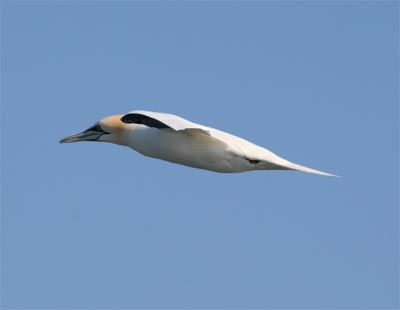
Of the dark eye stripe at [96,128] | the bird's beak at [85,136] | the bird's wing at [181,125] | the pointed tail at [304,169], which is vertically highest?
the dark eye stripe at [96,128]

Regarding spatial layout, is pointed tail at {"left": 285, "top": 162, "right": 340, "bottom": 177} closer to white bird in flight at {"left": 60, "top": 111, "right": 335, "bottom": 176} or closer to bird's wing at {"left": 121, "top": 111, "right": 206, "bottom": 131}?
white bird in flight at {"left": 60, "top": 111, "right": 335, "bottom": 176}

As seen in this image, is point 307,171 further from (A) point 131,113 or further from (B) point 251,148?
(A) point 131,113

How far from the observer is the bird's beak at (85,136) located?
21.2 m

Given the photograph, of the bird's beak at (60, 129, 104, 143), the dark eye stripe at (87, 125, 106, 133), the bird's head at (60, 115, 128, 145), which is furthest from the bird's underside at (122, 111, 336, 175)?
the bird's beak at (60, 129, 104, 143)

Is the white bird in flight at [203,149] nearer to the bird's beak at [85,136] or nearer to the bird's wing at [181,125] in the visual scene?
the bird's wing at [181,125]

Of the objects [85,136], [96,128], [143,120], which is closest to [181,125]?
[143,120]

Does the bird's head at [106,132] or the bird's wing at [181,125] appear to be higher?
the bird's head at [106,132]

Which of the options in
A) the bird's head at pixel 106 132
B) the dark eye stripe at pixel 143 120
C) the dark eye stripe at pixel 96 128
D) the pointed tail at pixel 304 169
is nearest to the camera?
the dark eye stripe at pixel 143 120

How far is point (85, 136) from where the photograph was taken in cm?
2136

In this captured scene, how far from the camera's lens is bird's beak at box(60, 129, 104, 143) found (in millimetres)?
21188

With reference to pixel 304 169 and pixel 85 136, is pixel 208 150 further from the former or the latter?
pixel 85 136

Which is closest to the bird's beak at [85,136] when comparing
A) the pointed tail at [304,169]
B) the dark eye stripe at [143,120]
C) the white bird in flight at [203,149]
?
the white bird in flight at [203,149]

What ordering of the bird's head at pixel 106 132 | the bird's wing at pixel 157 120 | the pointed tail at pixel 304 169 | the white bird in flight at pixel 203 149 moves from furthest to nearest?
1. the bird's head at pixel 106 132
2. the pointed tail at pixel 304 169
3. the white bird in flight at pixel 203 149
4. the bird's wing at pixel 157 120

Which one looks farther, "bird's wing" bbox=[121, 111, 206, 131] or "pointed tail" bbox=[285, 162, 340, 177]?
"pointed tail" bbox=[285, 162, 340, 177]
